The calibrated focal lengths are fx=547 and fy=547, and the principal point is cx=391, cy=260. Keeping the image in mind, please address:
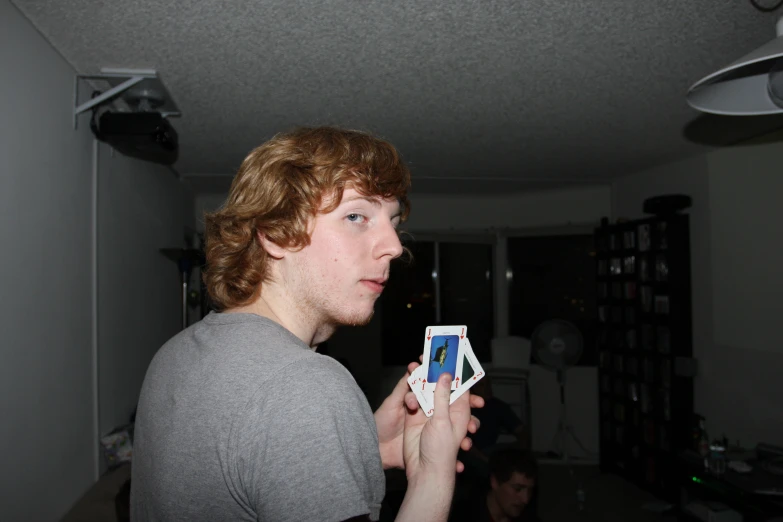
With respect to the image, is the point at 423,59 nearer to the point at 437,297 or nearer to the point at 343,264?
the point at 343,264

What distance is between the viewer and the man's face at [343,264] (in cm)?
105

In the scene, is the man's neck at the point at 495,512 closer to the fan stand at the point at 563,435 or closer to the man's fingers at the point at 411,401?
the man's fingers at the point at 411,401

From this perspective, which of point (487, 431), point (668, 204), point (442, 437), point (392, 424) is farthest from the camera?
point (668, 204)

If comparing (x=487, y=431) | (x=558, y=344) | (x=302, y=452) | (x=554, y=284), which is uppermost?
(x=554, y=284)

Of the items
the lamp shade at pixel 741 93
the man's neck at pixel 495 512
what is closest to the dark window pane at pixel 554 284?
the man's neck at pixel 495 512

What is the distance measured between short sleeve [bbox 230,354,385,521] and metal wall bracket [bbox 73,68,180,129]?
8.08ft

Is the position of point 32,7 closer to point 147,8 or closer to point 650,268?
point 147,8

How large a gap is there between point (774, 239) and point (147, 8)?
4.38 meters

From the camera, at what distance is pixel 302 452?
0.77 metres

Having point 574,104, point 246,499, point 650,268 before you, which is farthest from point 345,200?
point 650,268

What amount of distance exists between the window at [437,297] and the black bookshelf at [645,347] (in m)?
1.60

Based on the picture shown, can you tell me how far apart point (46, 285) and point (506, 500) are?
8.38ft

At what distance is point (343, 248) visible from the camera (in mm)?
1062

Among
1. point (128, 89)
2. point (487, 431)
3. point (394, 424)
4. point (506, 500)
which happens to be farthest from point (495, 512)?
point (128, 89)
